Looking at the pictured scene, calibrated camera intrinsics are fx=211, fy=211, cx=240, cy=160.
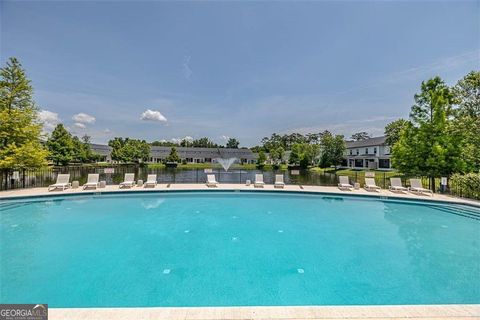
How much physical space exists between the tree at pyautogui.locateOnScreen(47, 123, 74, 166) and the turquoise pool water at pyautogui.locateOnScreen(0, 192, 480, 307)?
96.6ft

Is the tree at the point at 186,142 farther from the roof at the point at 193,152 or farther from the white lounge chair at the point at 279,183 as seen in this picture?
the white lounge chair at the point at 279,183

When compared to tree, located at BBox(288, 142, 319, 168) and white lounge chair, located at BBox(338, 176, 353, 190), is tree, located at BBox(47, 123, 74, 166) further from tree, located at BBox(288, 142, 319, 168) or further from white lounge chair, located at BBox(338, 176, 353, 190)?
tree, located at BBox(288, 142, 319, 168)

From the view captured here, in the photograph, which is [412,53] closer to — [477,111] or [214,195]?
[477,111]

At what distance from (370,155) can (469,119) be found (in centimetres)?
2612

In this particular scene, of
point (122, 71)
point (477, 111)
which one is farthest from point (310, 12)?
point (477, 111)

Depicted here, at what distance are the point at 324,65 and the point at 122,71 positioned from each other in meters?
16.1

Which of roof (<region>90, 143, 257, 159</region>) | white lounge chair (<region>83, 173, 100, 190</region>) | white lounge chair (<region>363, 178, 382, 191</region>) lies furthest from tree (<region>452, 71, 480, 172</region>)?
roof (<region>90, 143, 257, 159</region>)

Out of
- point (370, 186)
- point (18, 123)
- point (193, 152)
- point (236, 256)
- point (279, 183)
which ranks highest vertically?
point (193, 152)

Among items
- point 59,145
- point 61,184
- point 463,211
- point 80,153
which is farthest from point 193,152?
point 463,211

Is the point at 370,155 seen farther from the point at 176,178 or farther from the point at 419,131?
the point at 176,178

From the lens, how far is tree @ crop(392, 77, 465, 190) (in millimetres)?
12742

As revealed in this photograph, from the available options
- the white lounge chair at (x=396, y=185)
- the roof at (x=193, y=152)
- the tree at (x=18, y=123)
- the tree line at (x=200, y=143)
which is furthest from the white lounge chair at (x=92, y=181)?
the tree line at (x=200, y=143)

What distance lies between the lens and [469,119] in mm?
13820

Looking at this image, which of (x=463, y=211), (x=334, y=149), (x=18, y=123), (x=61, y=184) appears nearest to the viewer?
(x=463, y=211)
